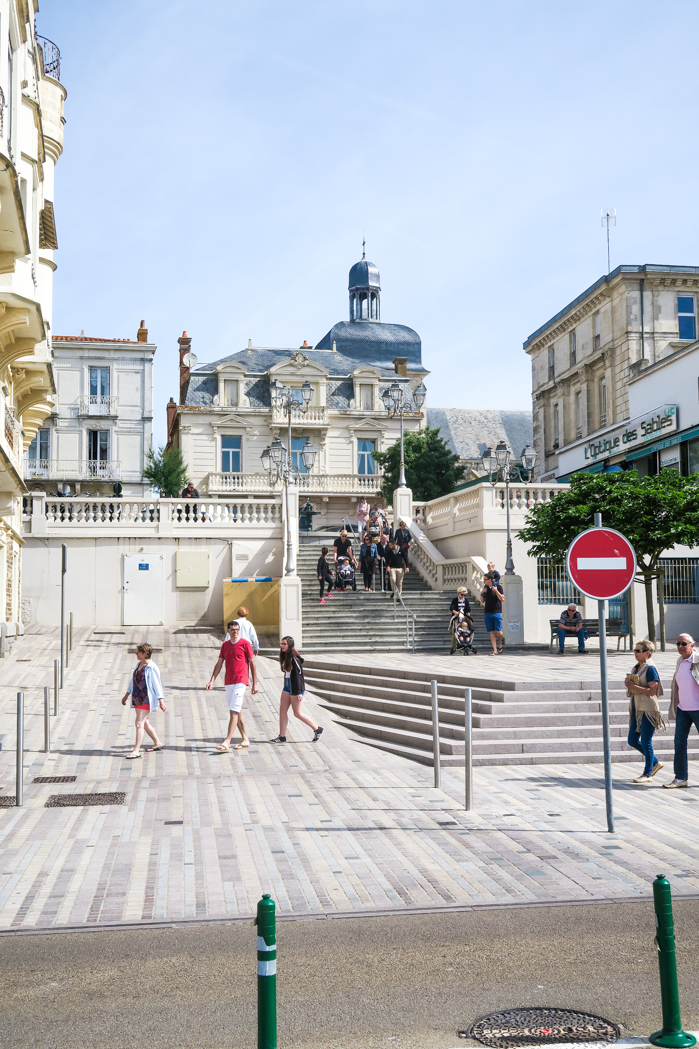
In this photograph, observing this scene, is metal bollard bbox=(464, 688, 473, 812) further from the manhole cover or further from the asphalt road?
the manhole cover

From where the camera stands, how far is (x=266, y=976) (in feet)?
13.0

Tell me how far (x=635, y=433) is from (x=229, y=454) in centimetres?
2230

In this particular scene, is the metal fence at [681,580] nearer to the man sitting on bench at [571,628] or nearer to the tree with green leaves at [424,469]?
the man sitting on bench at [571,628]

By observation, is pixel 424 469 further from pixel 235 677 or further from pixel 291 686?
pixel 235 677

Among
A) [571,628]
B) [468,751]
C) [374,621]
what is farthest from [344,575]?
[468,751]

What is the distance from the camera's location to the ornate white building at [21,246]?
15805mm

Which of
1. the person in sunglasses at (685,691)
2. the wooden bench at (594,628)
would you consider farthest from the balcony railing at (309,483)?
the person in sunglasses at (685,691)

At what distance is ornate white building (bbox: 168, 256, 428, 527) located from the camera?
52.5m

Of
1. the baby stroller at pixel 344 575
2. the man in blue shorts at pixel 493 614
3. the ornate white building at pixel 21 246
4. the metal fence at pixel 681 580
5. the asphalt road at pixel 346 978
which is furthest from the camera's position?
the metal fence at pixel 681 580

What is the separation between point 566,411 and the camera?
171ft

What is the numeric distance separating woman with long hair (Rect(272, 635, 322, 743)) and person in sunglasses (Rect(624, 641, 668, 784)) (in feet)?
14.9

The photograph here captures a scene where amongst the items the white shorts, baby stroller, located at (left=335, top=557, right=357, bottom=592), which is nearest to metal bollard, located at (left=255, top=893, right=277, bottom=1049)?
the white shorts

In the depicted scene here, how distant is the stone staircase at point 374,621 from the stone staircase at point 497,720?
19.1ft

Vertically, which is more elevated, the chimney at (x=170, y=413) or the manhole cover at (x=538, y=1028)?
the chimney at (x=170, y=413)
